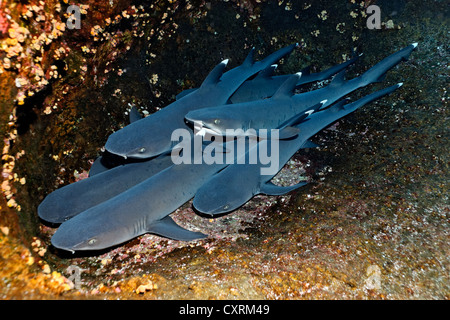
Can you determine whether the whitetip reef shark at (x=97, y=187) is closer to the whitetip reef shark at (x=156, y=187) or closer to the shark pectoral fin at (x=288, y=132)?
the whitetip reef shark at (x=156, y=187)

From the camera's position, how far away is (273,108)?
11.2ft

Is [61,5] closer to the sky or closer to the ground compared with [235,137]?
closer to the sky

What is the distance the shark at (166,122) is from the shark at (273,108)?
197 mm

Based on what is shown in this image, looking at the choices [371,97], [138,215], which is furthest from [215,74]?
[371,97]

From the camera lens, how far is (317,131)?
140 inches

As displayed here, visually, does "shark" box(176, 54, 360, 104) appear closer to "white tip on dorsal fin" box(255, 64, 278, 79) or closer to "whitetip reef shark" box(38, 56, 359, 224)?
"white tip on dorsal fin" box(255, 64, 278, 79)

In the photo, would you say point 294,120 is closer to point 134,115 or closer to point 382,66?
point 382,66

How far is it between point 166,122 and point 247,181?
1.01 meters

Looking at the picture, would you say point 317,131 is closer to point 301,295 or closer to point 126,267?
point 301,295
